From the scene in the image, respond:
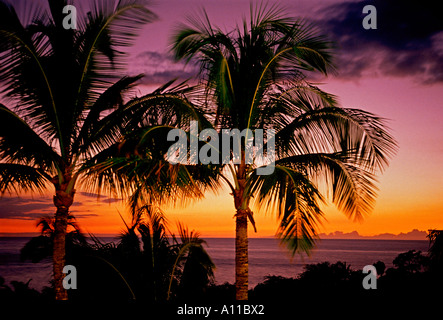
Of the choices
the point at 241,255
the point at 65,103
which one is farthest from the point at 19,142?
the point at 241,255

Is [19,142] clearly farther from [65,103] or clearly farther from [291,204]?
[291,204]

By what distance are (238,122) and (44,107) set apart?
11.7ft

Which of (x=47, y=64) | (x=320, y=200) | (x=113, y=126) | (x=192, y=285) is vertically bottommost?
(x=192, y=285)

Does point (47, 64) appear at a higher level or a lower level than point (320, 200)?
higher

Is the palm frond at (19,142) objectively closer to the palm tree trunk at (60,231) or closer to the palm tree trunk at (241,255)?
the palm tree trunk at (60,231)

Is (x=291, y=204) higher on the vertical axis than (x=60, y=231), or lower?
higher

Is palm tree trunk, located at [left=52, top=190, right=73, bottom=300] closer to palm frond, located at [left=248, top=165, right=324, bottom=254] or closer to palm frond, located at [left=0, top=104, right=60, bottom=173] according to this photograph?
palm frond, located at [left=0, top=104, right=60, bottom=173]

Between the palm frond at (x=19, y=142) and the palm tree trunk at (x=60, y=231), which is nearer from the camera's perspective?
the palm frond at (x=19, y=142)

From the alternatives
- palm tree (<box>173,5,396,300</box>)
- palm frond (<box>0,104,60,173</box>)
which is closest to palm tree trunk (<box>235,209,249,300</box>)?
palm tree (<box>173,5,396,300</box>)

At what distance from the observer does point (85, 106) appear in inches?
305

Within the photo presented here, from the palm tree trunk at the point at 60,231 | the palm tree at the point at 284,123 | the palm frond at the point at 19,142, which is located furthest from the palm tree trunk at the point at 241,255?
the palm frond at the point at 19,142
